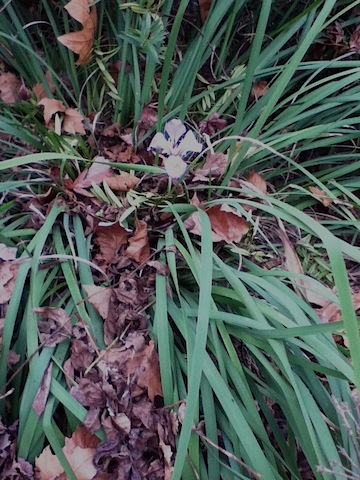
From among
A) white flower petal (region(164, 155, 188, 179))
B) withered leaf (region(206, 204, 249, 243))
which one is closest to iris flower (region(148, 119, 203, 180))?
white flower petal (region(164, 155, 188, 179))

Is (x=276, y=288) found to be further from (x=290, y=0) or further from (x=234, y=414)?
(x=290, y=0)

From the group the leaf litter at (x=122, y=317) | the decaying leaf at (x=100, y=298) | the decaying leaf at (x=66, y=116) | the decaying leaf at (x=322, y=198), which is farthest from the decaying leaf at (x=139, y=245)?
the decaying leaf at (x=322, y=198)

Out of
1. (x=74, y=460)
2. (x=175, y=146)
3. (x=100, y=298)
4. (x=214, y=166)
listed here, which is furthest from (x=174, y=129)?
(x=74, y=460)

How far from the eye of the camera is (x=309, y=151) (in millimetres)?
1188

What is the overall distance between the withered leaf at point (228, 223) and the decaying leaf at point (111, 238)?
19cm

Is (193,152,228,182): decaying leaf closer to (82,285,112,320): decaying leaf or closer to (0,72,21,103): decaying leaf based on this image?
(82,285,112,320): decaying leaf

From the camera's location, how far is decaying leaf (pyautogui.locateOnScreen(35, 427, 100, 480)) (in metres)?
0.72

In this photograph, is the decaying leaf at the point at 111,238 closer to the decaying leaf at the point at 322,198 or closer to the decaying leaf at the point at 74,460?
the decaying leaf at the point at 74,460

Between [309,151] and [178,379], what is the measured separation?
28.4 inches

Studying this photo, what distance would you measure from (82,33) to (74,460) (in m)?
0.89

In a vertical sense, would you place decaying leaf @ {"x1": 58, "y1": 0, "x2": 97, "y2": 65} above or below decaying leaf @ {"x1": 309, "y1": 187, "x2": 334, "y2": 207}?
above

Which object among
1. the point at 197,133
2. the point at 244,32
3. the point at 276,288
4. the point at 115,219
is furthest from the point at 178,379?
the point at 244,32

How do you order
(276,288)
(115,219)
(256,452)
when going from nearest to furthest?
(256,452), (276,288), (115,219)

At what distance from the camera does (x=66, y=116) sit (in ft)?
3.48
